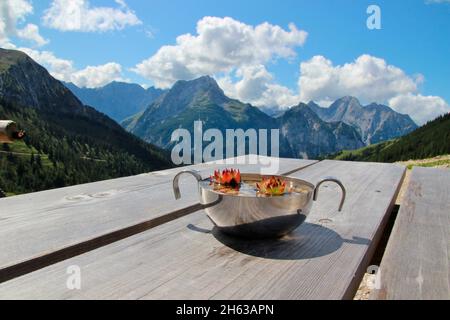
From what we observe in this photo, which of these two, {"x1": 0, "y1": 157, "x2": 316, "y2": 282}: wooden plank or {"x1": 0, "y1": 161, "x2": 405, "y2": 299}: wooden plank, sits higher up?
{"x1": 0, "y1": 157, "x2": 316, "y2": 282}: wooden plank

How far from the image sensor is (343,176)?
12.6 feet

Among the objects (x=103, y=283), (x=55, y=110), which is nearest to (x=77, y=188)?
Result: (x=103, y=283)

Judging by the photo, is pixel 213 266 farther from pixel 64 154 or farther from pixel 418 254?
pixel 64 154

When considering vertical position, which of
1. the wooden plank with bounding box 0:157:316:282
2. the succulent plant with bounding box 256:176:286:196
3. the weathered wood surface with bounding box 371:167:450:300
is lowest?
the weathered wood surface with bounding box 371:167:450:300

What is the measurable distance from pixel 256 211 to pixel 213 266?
0.95 feet

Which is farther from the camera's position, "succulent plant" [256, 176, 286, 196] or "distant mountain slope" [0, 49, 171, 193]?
"distant mountain slope" [0, 49, 171, 193]

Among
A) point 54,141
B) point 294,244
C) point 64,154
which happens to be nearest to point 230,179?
point 294,244

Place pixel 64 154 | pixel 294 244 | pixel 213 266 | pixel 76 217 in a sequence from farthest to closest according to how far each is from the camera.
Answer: pixel 64 154, pixel 76 217, pixel 294 244, pixel 213 266

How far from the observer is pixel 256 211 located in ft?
5.11

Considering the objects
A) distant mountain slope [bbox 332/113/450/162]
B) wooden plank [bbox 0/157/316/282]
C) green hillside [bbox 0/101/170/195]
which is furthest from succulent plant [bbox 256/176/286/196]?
distant mountain slope [bbox 332/113/450/162]

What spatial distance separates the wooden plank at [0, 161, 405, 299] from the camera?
1245mm

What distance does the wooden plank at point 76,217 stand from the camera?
5.12 ft

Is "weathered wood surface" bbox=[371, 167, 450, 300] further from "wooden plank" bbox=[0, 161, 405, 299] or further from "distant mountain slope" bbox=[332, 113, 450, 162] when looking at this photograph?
"distant mountain slope" bbox=[332, 113, 450, 162]

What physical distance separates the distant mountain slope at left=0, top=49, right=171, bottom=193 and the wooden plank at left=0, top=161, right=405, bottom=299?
303 ft
